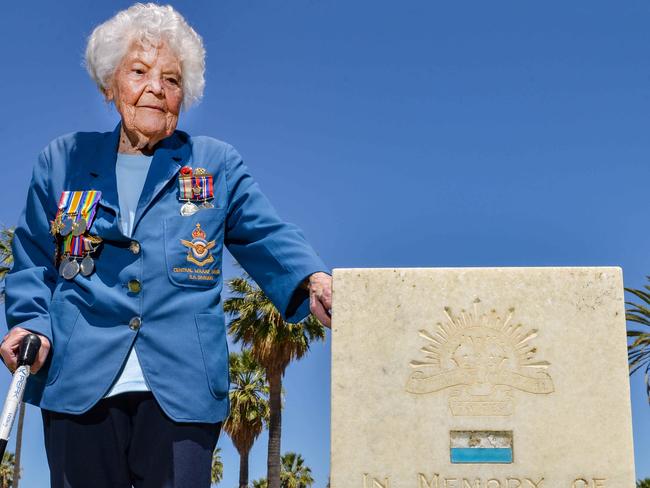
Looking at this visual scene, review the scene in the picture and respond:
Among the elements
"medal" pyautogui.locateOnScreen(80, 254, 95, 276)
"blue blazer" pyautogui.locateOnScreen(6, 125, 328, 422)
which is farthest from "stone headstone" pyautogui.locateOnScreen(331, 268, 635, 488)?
"medal" pyautogui.locateOnScreen(80, 254, 95, 276)

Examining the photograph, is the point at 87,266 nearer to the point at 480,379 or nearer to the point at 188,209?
the point at 188,209

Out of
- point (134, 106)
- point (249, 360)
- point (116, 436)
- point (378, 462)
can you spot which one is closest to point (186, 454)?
point (116, 436)

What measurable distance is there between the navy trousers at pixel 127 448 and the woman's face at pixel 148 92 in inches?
42.4

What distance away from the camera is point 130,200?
132 inches

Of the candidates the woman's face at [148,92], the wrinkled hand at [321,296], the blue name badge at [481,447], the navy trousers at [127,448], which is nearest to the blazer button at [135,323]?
the navy trousers at [127,448]

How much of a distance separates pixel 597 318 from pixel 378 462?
88cm

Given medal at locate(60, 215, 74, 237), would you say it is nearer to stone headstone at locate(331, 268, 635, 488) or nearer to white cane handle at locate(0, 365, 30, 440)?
white cane handle at locate(0, 365, 30, 440)

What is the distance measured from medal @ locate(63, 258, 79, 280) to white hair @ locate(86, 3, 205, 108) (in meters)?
0.80

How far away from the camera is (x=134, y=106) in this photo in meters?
3.48

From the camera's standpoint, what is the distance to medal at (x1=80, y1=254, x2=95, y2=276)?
3193 millimetres

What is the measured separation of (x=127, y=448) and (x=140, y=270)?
2.04ft

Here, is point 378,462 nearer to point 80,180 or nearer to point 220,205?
point 220,205

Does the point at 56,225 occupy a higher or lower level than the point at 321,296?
higher

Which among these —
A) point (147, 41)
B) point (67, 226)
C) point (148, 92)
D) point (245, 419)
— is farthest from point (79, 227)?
point (245, 419)
